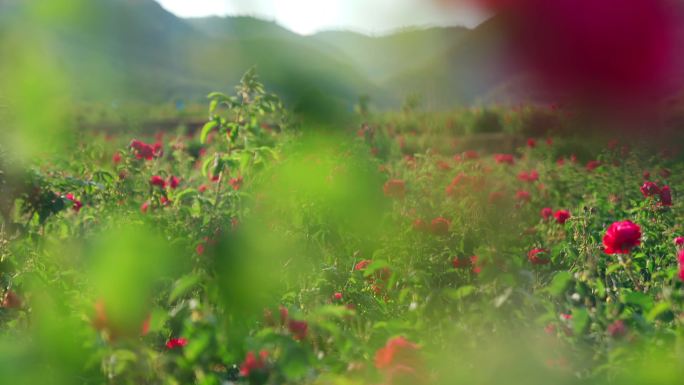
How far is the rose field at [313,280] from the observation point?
88cm

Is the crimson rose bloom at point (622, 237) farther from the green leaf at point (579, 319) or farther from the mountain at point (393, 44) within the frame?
the mountain at point (393, 44)

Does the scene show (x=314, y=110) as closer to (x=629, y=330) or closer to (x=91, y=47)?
(x=91, y=47)

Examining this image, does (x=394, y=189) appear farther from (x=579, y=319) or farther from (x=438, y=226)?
(x=579, y=319)

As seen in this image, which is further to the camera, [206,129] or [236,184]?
[236,184]

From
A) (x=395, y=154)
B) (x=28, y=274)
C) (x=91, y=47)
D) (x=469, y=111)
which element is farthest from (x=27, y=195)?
(x=469, y=111)

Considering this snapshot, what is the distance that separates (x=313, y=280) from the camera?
222cm

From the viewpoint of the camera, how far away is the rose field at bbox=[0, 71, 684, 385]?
0.88m

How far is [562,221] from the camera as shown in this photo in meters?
2.80

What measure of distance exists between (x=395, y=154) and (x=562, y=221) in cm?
407

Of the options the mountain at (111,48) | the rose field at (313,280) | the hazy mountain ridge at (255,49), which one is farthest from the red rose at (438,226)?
the mountain at (111,48)

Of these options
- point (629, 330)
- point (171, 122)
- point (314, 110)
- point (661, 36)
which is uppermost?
point (661, 36)

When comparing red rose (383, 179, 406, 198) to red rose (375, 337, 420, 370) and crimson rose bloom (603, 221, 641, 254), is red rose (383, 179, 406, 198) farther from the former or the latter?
red rose (375, 337, 420, 370)

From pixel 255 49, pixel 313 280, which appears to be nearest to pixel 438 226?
pixel 313 280

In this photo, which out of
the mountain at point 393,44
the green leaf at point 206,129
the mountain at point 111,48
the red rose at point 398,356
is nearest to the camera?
the mountain at point 111,48
